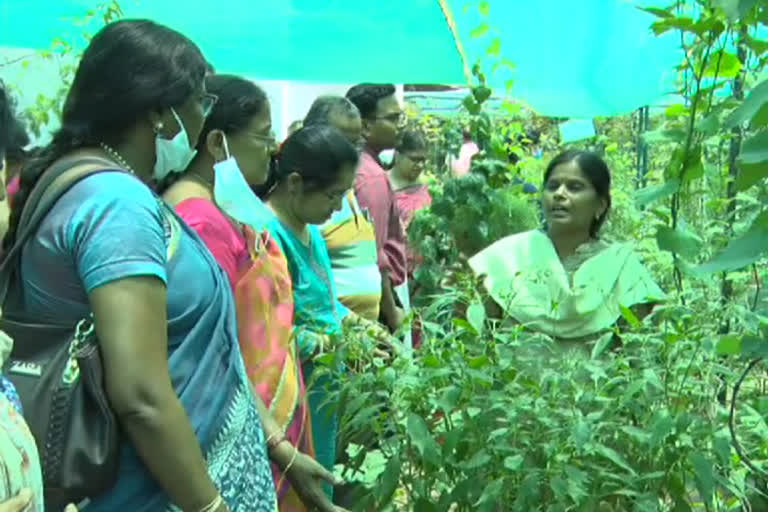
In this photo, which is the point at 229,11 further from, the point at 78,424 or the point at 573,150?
the point at 78,424

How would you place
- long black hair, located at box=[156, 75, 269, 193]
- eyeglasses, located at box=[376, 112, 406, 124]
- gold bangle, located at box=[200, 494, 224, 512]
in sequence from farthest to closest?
1. eyeglasses, located at box=[376, 112, 406, 124]
2. long black hair, located at box=[156, 75, 269, 193]
3. gold bangle, located at box=[200, 494, 224, 512]

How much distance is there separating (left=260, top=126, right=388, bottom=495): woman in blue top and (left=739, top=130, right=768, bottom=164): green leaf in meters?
1.50

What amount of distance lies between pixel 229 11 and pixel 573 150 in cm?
135

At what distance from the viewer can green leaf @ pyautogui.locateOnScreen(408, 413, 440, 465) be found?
200 cm

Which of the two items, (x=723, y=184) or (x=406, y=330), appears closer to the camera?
(x=406, y=330)

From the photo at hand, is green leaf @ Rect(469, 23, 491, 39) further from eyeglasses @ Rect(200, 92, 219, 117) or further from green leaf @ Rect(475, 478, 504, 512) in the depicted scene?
green leaf @ Rect(475, 478, 504, 512)

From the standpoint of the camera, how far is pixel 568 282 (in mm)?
3246

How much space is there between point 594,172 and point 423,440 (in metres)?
1.69

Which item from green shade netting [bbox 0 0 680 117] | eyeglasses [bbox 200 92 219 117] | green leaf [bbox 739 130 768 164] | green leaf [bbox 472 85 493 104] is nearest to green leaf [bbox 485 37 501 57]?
green shade netting [bbox 0 0 680 117]

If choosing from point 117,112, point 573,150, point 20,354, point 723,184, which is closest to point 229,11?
point 573,150

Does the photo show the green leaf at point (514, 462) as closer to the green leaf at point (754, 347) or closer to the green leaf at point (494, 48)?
the green leaf at point (754, 347)

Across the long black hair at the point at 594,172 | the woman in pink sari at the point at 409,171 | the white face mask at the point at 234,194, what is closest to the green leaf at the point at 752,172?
the white face mask at the point at 234,194

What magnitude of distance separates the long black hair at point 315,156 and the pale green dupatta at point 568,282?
54cm

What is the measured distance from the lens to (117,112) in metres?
1.75
